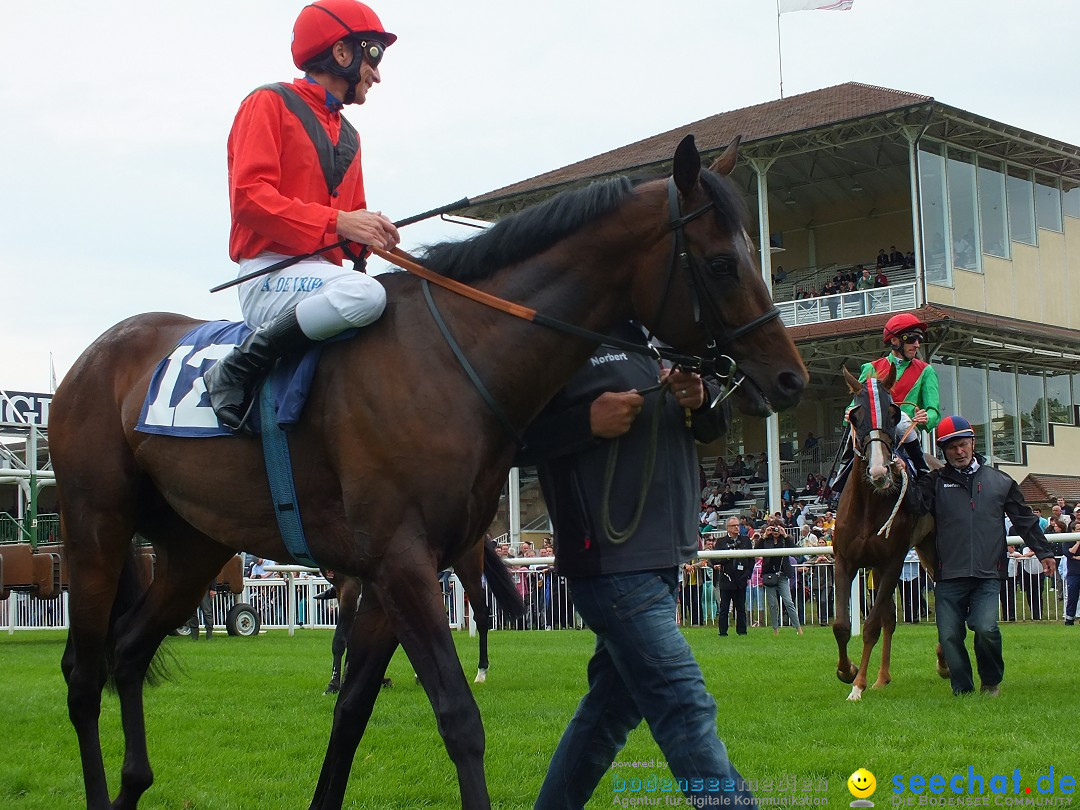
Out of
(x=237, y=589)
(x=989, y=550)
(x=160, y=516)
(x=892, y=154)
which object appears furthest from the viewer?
(x=892, y=154)

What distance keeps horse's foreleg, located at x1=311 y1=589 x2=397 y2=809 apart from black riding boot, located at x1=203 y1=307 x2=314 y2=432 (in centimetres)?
72

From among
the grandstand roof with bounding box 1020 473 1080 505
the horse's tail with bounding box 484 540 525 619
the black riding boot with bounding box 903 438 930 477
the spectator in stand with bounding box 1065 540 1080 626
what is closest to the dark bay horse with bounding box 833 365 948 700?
the black riding boot with bounding box 903 438 930 477

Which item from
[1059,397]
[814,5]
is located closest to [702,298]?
[814,5]

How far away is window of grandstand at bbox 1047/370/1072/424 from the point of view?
96.2 ft

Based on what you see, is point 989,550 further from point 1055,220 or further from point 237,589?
point 1055,220

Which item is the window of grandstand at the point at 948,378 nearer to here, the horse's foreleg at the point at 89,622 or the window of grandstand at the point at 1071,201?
the window of grandstand at the point at 1071,201

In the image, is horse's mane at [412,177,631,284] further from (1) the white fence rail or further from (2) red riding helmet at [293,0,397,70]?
(1) the white fence rail

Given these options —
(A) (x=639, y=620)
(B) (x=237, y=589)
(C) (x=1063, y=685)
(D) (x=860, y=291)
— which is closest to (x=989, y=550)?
(C) (x=1063, y=685)

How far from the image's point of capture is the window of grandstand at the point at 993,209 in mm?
28031

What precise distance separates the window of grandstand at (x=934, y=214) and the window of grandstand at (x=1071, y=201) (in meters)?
5.11

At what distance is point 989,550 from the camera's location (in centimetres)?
798

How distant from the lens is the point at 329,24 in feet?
13.3

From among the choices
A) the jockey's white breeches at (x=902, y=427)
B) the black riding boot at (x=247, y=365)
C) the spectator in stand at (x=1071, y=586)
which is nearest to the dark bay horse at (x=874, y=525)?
the jockey's white breeches at (x=902, y=427)

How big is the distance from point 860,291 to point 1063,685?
1934 cm
